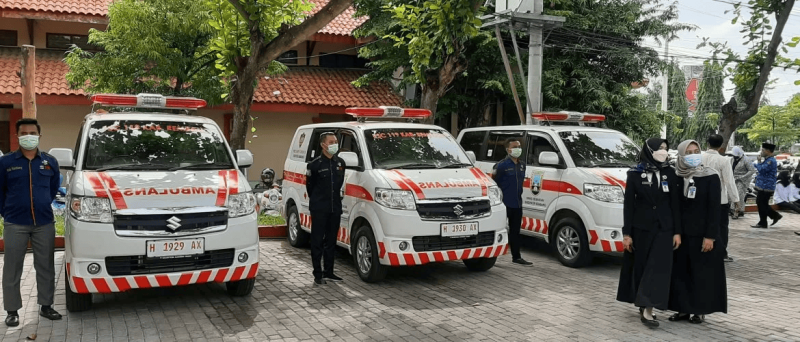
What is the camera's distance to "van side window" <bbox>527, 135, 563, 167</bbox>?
956cm

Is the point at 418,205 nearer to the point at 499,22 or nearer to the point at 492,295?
the point at 492,295

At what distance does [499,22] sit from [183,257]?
921 cm

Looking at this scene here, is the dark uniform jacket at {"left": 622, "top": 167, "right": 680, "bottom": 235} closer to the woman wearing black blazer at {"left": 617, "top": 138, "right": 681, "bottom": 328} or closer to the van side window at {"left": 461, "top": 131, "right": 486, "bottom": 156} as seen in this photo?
the woman wearing black blazer at {"left": 617, "top": 138, "right": 681, "bottom": 328}

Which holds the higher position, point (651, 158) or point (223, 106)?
point (223, 106)

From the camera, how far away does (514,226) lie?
29.8 ft

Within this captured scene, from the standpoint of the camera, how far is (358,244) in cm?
806

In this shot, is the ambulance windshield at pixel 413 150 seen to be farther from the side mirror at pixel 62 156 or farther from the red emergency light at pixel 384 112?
the side mirror at pixel 62 156

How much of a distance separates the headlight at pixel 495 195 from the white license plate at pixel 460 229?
1.64 feet

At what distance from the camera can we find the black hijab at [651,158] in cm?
606

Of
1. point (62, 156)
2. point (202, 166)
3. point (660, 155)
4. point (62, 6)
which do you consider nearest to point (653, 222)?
point (660, 155)

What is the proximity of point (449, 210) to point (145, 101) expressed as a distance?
155 inches

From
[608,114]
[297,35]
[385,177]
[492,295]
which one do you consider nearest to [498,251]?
[492,295]

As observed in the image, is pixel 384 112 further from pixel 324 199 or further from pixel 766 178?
pixel 766 178

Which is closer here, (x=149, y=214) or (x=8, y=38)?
(x=149, y=214)
